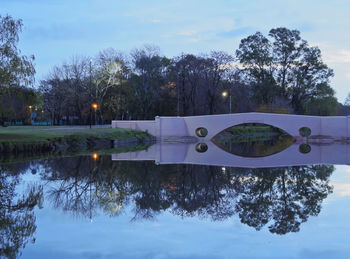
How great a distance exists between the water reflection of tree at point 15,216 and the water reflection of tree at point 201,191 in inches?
28.1

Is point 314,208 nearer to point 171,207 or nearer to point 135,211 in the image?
point 171,207

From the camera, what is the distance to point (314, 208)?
9.19 m

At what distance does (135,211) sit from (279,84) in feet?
152

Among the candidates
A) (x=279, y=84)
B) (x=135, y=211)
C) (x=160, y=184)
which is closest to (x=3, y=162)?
(x=160, y=184)

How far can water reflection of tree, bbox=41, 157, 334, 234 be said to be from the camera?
878 centimetres

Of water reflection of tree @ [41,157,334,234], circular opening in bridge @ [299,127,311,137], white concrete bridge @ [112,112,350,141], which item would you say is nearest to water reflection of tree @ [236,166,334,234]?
water reflection of tree @ [41,157,334,234]

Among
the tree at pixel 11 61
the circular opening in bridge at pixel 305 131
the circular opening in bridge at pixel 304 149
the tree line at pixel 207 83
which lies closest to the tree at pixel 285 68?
the tree line at pixel 207 83

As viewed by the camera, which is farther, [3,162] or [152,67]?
[152,67]

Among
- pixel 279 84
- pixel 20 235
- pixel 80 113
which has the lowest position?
pixel 20 235

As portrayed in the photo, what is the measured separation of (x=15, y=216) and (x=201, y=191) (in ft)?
16.7

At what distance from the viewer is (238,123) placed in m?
38.5

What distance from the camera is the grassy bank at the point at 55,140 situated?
78.4 ft

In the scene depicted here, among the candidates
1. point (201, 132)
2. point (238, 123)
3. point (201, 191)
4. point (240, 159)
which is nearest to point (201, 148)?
point (240, 159)

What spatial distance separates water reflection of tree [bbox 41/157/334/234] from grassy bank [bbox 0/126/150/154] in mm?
7810
